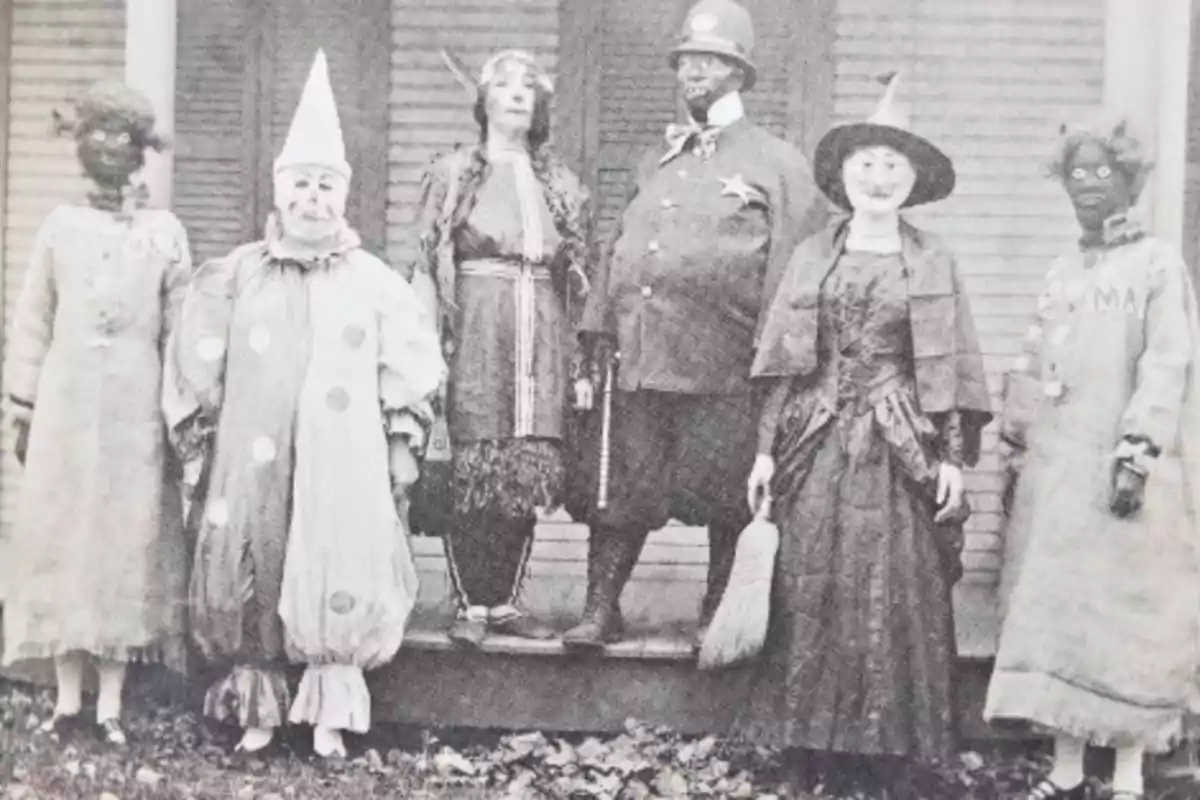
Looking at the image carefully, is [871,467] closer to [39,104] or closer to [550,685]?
[550,685]

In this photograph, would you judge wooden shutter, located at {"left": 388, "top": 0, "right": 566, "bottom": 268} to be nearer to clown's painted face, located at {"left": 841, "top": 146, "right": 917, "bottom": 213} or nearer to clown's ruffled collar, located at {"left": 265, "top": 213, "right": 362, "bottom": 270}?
clown's ruffled collar, located at {"left": 265, "top": 213, "right": 362, "bottom": 270}

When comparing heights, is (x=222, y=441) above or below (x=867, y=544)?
above

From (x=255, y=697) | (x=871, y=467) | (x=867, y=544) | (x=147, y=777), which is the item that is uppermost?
(x=871, y=467)

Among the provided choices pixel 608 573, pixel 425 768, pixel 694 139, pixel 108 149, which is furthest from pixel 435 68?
pixel 425 768

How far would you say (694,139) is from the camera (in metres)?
3.29

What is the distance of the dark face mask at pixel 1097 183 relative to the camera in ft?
10.1

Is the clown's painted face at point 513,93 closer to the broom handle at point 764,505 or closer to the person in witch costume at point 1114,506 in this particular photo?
the broom handle at point 764,505

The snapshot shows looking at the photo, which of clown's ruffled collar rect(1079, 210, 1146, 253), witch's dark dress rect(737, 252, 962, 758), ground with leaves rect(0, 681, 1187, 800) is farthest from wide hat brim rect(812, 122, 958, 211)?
ground with leaves rect(0, 681, 1187, 800)

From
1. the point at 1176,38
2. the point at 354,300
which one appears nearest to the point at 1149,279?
the point at 1176,38

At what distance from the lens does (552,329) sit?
11.0 ft

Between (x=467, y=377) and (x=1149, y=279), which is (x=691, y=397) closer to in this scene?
(x=467, y=377)

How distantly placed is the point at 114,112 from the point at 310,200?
0.44 meters

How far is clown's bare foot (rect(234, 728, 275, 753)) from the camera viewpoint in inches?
128

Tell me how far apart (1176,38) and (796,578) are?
127 centimetres
